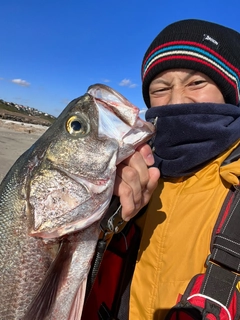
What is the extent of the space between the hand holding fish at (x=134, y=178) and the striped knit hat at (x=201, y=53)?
107cm

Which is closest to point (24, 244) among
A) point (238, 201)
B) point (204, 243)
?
point (204, 243)

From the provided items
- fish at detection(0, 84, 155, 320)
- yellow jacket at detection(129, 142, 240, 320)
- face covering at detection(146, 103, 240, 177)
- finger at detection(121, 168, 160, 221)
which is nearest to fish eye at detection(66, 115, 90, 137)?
fish at detection(0, 84, 155, 320)

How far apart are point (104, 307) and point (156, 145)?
129 cm

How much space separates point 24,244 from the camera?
1.85 metres

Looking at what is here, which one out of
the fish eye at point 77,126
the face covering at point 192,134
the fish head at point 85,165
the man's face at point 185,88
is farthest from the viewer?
the man's face at point 185,88

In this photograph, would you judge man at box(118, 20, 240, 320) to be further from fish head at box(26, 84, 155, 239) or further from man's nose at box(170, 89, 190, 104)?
fish head at box(26, 84, 155, 239)

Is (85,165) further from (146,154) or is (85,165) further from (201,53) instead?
(201,53)

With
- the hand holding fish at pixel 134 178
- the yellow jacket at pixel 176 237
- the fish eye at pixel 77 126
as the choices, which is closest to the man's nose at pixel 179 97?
the yellow jacket at pixel 176 237

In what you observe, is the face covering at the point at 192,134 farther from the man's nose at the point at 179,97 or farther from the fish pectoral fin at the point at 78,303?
the fish pectoral fin at the point at 78,303

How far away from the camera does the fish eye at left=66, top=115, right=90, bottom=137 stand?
6.26 feet

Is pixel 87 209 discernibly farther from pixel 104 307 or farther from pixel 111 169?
pixel 104 307

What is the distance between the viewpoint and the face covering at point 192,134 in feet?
7.49

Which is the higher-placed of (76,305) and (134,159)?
(134,159)

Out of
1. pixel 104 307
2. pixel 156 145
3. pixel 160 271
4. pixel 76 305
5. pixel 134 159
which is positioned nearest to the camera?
pixel 134 159
